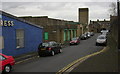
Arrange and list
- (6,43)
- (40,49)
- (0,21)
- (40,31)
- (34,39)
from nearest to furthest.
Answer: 1. (0,21)
2. (6,43)
3. (40,49)
4. (34,39)
5. (40,31)

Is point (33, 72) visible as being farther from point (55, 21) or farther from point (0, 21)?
point (55, 21)

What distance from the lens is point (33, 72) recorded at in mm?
11180

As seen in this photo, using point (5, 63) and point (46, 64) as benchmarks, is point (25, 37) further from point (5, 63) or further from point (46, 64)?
point (5, 63)

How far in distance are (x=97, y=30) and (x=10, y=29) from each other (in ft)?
274

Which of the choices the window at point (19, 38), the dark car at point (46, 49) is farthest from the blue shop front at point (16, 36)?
the dark car at point (46, 49)

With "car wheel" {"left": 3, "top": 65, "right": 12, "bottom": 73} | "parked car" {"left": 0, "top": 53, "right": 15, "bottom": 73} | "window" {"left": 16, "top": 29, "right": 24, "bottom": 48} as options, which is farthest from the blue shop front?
"car wheel" {"left": 3, "top": 65, "right": 12, "bottom": 73}

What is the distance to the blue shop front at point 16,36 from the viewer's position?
57.7 feet

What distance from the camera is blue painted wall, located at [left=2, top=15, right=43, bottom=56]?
18.0 meters

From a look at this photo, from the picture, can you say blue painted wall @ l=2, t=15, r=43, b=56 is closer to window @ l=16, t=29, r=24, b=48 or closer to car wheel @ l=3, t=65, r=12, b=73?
window @ l=16, t=29, r=24, b=48

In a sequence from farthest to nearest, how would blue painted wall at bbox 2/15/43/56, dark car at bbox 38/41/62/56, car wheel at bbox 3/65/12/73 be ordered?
dark car at bbox 38/41/62/56 → blue painted wall at bbox 2/15/43/56 → car wheel at bbox 3/65/12/73

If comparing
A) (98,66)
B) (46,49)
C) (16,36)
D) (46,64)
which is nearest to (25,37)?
(16,36)

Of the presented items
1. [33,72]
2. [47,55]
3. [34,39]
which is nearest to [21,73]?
[33,72]

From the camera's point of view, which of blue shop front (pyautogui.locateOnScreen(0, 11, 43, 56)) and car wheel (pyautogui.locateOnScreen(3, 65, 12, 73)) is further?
blue shop front (pyautogui.locateOnScreen(0, 11, 43, 56))

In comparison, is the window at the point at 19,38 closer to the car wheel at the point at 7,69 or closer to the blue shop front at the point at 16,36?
the blue shop front at the point at 16,36
